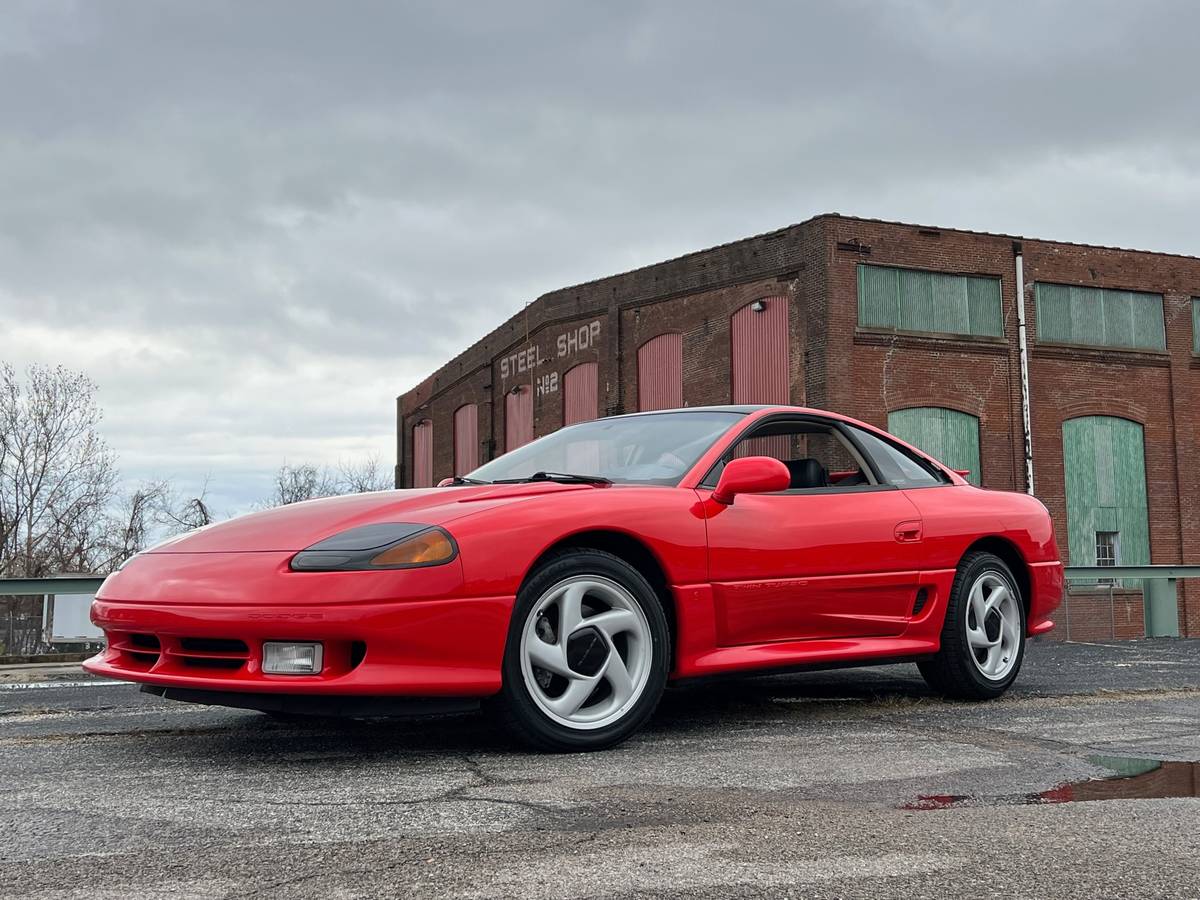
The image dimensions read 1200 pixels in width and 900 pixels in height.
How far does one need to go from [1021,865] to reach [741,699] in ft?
9.97

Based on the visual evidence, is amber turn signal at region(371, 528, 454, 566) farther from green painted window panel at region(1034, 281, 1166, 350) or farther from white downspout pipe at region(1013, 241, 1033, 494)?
green painted window panel at region(1034, 281, 1166, 350)

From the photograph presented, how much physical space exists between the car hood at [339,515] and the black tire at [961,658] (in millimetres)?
2141

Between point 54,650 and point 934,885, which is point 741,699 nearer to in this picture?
point 934,885

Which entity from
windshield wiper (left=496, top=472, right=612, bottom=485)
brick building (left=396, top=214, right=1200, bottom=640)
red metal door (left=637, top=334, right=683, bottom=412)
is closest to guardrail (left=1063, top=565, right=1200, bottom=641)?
windshield wiper (left=496, top=472, right=612, bottom=485)

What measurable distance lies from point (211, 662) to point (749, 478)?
210cm

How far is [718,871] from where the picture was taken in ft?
8.09

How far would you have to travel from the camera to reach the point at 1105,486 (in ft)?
90.5

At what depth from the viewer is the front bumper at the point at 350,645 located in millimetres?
3689

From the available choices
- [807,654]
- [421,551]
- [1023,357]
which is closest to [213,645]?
[421,551]

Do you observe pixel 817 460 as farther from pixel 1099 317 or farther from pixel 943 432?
pixel 1099 317

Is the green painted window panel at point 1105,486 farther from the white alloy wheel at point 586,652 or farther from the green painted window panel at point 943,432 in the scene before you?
the white alloy wheel at point 586,652

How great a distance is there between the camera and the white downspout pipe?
26.3 metres

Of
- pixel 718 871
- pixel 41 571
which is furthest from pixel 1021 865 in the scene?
pixel 41 571

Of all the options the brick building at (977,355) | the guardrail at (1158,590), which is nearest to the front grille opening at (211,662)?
the guardrail at (1158,590)
